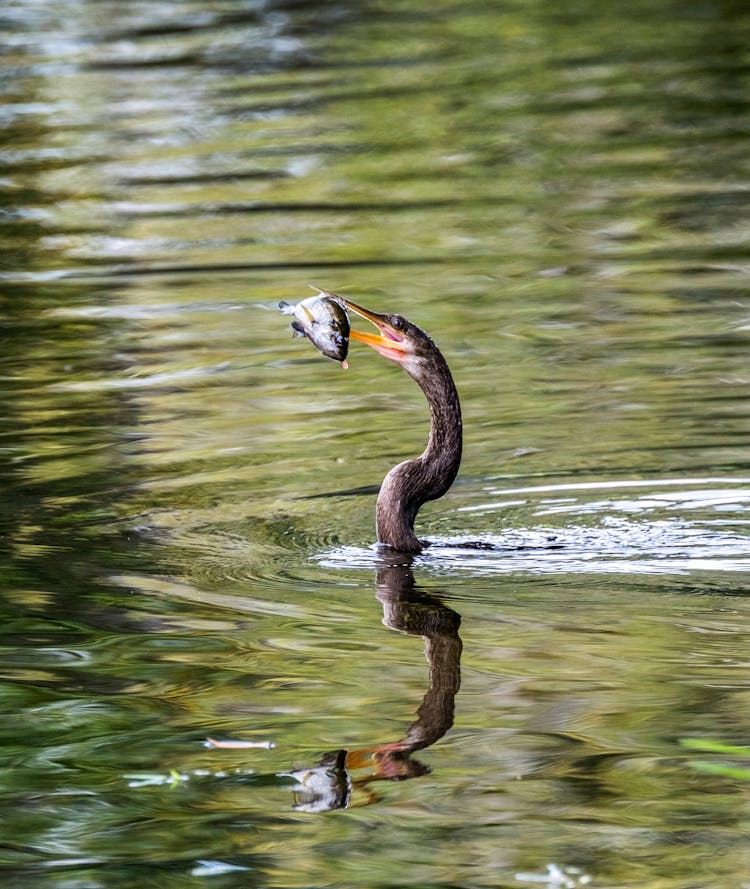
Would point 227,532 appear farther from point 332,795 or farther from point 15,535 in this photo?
point 332,795

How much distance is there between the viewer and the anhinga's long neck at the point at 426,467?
7.55 metres

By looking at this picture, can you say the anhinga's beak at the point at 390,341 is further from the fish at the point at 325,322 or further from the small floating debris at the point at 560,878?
the small floating debris at the point at 560,878

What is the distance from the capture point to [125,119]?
18.9m

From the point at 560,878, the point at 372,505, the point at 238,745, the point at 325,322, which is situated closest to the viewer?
the point at 560,878

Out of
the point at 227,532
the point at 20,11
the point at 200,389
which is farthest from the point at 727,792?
the point at 20,11

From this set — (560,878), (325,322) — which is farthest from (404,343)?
(560,878)

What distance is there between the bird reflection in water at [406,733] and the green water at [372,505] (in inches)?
0.6

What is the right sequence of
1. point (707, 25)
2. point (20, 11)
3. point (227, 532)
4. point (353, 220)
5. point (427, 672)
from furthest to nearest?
point (20, 11) < point (707, 25) < point (353, 220) < point (227, 532) < point (427, 672)

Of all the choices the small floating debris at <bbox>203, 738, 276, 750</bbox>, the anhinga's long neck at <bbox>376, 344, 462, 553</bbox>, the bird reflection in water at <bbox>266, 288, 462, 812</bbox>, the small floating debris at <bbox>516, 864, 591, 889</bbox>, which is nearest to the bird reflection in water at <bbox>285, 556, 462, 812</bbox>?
the bird reflection in water at <bbox>266, 288, 462, 812</bbox>

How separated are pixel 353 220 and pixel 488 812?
954 cm

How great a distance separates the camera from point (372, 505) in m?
8.22

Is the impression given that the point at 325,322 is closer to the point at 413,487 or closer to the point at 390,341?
the point at 390,341

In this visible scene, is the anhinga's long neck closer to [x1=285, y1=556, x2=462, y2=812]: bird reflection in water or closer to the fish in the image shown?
the fish

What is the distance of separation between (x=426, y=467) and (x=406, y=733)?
205 cm
